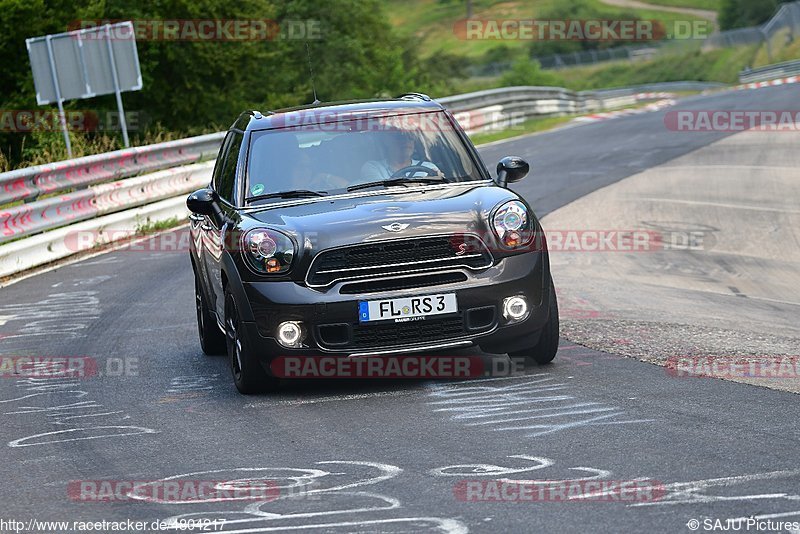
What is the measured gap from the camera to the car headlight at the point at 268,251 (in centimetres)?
733

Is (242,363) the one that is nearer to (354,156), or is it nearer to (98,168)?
(354,156)

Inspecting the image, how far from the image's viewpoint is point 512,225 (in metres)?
7.55

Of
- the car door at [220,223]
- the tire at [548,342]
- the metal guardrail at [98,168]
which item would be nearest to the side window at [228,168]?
the car door at [220,223]

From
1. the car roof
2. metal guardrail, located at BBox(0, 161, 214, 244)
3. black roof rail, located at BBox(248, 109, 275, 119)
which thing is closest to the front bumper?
the car roof

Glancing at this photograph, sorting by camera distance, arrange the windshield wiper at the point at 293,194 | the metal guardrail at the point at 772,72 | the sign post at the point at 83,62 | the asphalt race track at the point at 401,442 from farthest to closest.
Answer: the metal guardrail at the point at 772,72
the sign post at the point at 83,62
the windshield wiper at the point at 293,194
the asphalt race track at the point at 401,442

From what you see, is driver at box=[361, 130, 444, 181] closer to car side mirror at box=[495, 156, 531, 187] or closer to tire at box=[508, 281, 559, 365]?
car side mirror at box=[495, 156, 531, 187]

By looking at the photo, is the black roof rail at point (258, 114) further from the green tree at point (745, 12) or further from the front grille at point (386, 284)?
the green tree at point (745, 12)

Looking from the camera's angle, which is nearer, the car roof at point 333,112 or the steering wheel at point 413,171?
the steering wheel at point 413,171

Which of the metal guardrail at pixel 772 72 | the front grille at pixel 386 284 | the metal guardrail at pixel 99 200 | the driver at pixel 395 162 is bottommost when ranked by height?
the metal guardrail at pixel 772 72

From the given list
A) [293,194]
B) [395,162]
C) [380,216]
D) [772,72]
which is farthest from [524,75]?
[380,216]

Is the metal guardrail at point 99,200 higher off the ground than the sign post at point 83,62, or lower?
A: lower

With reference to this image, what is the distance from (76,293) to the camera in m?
13.0

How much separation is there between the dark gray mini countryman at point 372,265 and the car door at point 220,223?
0.04 m

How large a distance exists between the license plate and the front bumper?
1.1 inches
